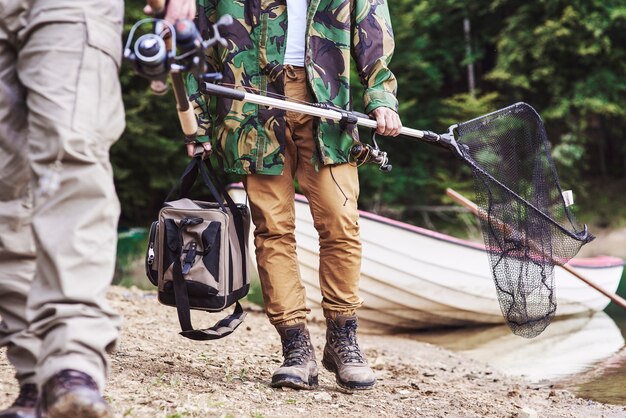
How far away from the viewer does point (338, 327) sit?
3602mm

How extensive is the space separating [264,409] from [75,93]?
1.44 meters

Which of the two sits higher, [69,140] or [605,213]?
[69,140]

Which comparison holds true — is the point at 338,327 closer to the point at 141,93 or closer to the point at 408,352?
the point at 408,352

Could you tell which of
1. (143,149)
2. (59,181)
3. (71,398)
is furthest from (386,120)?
(143,149)

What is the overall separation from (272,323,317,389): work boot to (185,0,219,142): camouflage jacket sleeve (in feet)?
3.07

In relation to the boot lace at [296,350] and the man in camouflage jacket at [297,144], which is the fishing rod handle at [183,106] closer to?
the man in camouflage jacket at [297,144]

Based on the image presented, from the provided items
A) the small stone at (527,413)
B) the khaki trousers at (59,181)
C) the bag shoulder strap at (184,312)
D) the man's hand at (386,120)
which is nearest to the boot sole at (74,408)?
the khaki trousers at (59,181)

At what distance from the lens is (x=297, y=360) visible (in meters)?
3.54

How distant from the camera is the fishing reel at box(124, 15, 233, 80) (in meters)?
2.44

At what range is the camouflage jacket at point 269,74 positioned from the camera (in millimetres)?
3504

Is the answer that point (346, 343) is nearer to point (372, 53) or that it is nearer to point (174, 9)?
point (372, 53)

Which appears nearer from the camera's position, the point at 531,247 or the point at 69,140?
the point at 69,140

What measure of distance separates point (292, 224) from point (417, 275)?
3794 mm

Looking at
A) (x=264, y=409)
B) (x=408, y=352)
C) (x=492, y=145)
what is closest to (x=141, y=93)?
(x=408, y=352)
